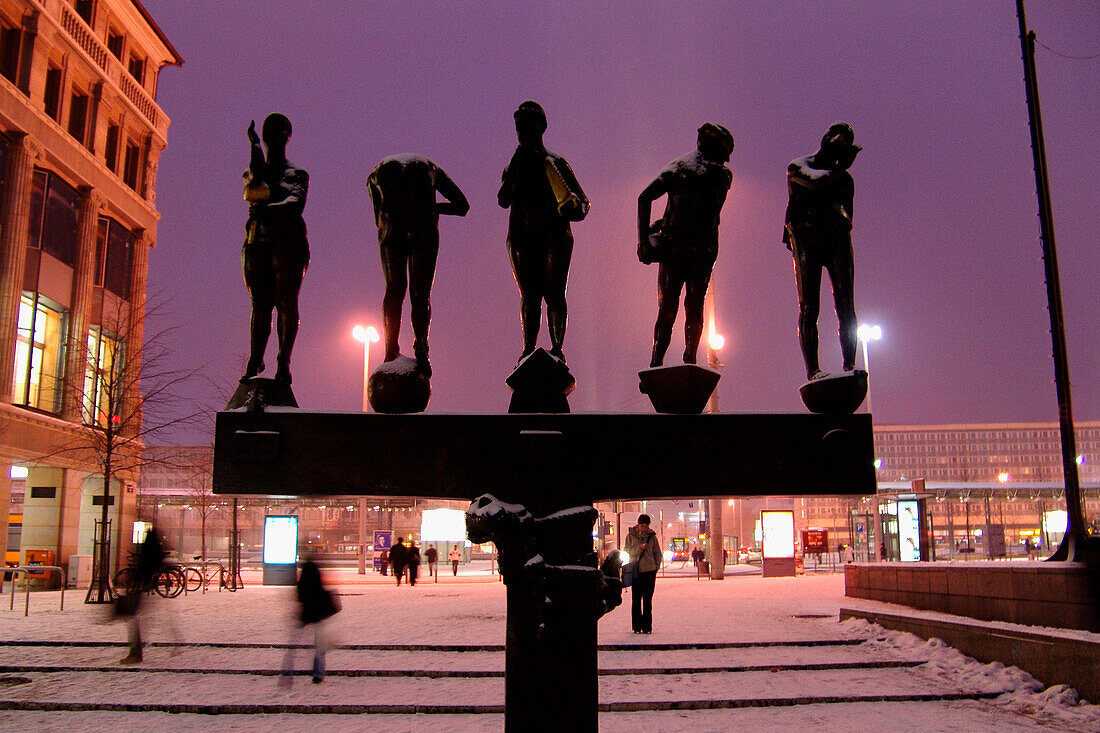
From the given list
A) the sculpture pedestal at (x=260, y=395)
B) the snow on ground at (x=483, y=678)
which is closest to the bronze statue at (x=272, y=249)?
the sculpture pedestal at (x=260, y=395)

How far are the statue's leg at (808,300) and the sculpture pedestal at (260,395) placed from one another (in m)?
2.68

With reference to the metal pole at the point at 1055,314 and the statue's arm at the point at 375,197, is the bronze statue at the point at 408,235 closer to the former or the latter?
the statue's arm at the point at 375,197

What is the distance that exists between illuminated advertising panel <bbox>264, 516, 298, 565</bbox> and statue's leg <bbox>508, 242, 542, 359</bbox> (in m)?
29.0

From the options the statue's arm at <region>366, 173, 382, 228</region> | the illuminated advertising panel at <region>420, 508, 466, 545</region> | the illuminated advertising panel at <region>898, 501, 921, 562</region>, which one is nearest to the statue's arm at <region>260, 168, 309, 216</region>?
the statue's arm at <region>366, 173, 382, 228</region>

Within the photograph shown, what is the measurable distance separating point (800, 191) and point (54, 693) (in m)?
10.7

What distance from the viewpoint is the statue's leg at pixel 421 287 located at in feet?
14.1

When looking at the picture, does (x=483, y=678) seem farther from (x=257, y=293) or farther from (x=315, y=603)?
(x=257, y=293)

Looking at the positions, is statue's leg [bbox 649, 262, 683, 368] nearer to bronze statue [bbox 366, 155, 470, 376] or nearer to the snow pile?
bronze statue [bbox 366, 155, 470, 376]

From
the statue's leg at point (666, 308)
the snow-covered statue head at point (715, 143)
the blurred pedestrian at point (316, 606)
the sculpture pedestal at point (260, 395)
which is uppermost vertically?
the snow-covered statue head at point (715, 143)

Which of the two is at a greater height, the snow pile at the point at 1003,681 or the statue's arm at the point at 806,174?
the statue's arm at the point at 806,174

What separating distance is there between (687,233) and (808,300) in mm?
724

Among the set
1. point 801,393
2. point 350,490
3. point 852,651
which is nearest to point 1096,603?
point 852,651

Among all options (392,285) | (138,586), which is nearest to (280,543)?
(138,586)

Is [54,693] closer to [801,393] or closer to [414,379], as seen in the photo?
[414,379]
